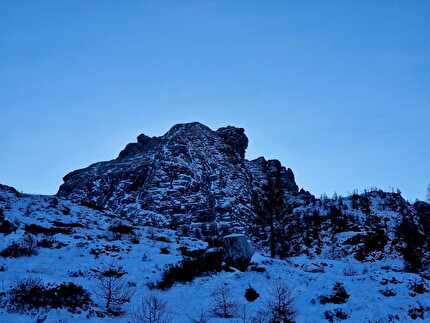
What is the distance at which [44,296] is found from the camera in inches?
643

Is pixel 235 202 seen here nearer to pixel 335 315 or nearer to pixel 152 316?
pixel 335 315

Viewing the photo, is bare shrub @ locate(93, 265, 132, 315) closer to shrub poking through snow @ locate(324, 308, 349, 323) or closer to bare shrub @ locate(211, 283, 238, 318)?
bare shrub @ locate(211, 283, 238, 318)

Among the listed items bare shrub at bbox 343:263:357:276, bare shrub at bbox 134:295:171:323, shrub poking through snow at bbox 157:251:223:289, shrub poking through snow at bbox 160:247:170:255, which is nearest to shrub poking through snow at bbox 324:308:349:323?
bare shrub at bbox 134:295:171:323

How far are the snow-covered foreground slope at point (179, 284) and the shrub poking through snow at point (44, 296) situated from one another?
271 mm

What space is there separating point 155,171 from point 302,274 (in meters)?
72.0

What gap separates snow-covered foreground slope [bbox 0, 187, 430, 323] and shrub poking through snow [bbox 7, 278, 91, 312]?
271 millimetres

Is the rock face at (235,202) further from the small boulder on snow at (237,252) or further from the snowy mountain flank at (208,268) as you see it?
the small boulder on snow at (237,252)

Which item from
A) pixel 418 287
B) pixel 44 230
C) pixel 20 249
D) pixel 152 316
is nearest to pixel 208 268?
pixel 152 316

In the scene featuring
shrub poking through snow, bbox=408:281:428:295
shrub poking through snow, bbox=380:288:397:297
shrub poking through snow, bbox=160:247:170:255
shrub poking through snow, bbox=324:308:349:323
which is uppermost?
shrub poking through snow, bbox=160:247:170:255

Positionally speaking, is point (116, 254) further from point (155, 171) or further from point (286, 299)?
point (155, 171)

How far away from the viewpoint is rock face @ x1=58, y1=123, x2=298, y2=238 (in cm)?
7681

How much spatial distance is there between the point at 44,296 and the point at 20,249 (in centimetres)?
895

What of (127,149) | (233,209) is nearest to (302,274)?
(233,209)

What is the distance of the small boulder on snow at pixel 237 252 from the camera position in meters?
25.0
